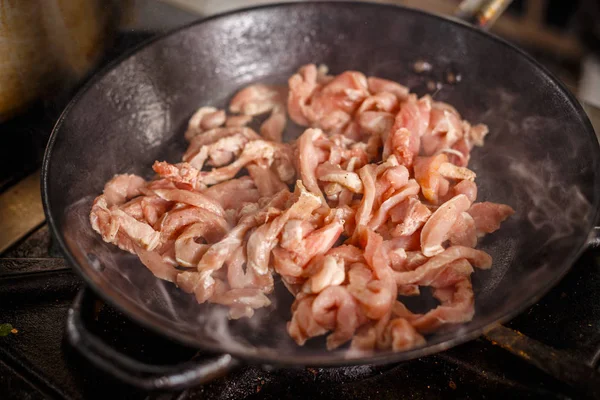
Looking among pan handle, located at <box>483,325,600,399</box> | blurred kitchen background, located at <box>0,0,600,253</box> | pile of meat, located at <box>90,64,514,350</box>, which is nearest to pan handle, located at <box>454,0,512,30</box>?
blurred kitchen background, located at <box>0,0,600,253</box>

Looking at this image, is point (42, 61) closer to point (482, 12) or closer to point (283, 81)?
point (283, 81)

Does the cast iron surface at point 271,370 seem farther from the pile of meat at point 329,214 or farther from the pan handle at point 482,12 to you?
the pan handle at point 482,12

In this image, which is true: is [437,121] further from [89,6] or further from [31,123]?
[31,123]

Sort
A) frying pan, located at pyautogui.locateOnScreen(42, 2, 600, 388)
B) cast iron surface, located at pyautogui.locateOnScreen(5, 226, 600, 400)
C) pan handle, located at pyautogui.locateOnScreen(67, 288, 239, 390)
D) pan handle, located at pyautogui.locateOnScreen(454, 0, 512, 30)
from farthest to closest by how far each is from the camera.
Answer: pan handle, located at pyautogui.locateOnScreen(454, 0, 512, 30) → cast iron surface, located at pyautogui.locateOnScreen(5, 226, 600, 400) → frying pan, located at pyautogui.locateOnScreen(42, 2, 600, 388) → pan handle, located at pyautogui.locateOnScreen(67, 288, 239, 390)

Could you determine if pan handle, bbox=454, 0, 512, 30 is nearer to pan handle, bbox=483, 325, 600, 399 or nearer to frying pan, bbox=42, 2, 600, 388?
frying pan, bbox=42, 2, 600, 388

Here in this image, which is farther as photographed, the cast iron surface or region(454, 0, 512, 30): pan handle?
region(454, 0, 512, 30): pan handle

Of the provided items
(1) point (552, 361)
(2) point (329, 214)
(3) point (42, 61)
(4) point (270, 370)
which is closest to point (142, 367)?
(4) point (270, 370)
